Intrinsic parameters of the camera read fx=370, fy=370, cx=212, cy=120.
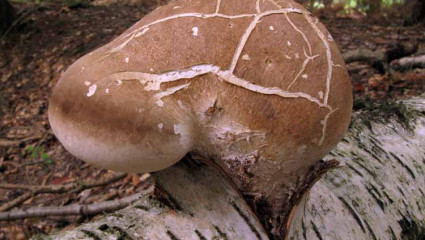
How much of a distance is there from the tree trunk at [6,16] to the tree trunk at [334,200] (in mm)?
6420

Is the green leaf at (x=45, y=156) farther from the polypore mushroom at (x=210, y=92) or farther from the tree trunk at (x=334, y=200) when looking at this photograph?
the polypore mushroom at (x=210, y=92)

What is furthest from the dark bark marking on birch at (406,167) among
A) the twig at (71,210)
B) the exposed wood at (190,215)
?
the twig at (71,210)

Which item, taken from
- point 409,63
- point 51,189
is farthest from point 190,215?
point 409,63

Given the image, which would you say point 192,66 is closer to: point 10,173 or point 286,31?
point 286,31

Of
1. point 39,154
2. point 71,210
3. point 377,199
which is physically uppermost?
point 377,199

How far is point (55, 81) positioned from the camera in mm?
5566

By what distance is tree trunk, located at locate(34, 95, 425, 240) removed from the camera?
134 cm

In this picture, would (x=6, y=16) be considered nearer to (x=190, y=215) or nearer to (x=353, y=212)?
(x=190, y=215)

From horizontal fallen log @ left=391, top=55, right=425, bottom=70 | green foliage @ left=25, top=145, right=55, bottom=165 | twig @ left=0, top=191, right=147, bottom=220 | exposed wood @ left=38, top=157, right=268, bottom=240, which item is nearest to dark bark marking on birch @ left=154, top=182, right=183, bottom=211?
exposed wood @ left=38, top=157, right=268, bottom=240

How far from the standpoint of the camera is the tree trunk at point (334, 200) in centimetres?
134

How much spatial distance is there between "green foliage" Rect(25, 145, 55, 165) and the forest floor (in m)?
0.01

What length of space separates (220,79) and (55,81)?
198 inches

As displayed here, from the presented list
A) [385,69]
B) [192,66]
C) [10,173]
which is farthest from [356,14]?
[192,66]

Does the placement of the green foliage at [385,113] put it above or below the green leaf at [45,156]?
above
